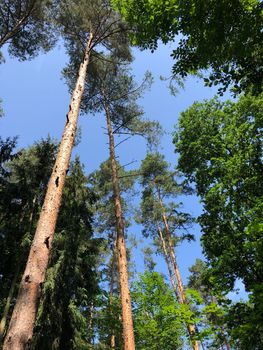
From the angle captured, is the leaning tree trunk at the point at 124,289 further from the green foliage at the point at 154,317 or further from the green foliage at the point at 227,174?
the green foliage at the point at 154,317

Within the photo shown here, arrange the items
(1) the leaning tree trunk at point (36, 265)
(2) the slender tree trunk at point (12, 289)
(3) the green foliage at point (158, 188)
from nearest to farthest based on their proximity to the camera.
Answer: (1) the leaning tree trunk at point (36, 265)
(2) the slender tree trunk at point (12, 289)
(3) the green foliage at point (158, 188)

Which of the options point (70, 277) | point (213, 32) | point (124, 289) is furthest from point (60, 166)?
point (70, 277)

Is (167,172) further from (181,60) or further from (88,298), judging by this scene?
(181,60)

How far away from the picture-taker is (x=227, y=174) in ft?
40.0

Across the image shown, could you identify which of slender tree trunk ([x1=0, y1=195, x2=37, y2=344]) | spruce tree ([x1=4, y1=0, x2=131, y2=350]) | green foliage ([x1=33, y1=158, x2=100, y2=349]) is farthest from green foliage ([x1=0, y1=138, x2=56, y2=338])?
spruce tree ([x1=4, y1=0, x2=131, y2=350])

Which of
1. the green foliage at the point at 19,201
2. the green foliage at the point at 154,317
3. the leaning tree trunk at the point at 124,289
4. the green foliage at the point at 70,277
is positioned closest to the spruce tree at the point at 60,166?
the leaning tree trunk at the point at 124,289

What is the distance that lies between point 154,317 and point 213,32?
464 inches

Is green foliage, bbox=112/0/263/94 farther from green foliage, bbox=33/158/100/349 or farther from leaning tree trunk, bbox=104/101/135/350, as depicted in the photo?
green foliage, bbox=33/158/100/349

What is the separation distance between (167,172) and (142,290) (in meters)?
10.5

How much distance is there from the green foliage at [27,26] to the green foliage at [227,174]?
7.83 meters

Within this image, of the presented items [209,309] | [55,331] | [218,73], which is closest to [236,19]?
[218,73]

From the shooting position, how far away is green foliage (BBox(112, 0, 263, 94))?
5.24m

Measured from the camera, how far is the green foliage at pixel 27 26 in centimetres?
1379

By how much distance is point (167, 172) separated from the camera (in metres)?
22.9
